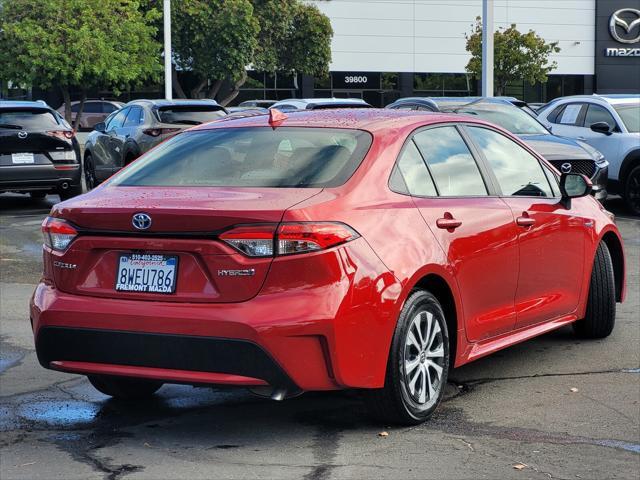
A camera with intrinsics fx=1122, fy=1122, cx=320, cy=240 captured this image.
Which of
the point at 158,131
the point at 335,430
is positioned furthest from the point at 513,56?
the point at 335,430

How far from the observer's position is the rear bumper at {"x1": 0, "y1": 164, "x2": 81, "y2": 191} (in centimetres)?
1636

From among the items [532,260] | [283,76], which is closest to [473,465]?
[532,260]

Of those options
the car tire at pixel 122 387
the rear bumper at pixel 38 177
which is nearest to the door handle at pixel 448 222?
the car tire at pixel 122 387

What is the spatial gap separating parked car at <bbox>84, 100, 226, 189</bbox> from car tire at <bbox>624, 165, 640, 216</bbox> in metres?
6.37

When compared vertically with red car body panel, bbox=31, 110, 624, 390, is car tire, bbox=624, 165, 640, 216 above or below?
below

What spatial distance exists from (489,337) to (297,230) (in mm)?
1791

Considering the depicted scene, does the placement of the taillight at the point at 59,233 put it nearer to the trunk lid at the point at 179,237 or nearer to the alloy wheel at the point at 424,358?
the trunk lid at the point at 179,237

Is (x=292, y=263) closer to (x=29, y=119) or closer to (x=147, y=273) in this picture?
(x=147, y=273)

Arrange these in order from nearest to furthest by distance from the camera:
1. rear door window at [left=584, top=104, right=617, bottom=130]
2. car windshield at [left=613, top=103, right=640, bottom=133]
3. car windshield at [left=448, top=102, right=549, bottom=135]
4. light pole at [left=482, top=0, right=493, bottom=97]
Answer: car windshield at [left=448, top=102, right=549, bottom=135] → car windshield at [left=613, top=103, right=640, bottom=133] → rear door window at [left=584, top=104, right=617, bottom=130] → light pole at [left=482, top=0, right=493, bottom=97]

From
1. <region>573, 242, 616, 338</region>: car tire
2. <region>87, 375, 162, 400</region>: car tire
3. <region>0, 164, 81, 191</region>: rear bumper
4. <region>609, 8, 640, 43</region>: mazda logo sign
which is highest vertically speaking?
<region>609, 8, 640, 43</region>: mazda logo sign

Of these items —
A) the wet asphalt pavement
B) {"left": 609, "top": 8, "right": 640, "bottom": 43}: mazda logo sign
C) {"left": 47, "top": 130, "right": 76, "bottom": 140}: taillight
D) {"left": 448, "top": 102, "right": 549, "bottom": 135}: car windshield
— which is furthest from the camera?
{"left": 609, "top": 8, "right": 640, "bottom": 43}: mazda logo sign

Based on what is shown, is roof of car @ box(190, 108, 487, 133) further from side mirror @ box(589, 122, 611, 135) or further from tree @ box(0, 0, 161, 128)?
tree @ box(0, 0, 161, 128)

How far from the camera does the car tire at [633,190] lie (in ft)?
54.6

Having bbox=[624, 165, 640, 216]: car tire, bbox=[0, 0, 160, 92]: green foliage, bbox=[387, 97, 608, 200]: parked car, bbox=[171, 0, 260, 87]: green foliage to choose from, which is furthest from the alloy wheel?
bbox=[171, 0, 260, 87]: green foliage
